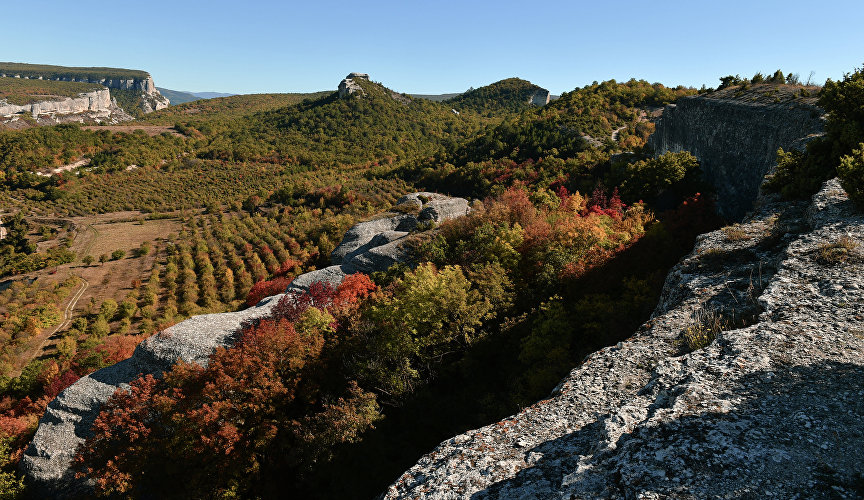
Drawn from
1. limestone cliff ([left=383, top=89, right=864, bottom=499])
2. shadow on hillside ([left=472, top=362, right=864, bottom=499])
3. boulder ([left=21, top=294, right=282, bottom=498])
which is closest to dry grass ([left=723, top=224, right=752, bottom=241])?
limestone cliff ([left=383, top=89, right=864, bottom=499])

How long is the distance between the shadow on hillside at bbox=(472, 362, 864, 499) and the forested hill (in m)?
160

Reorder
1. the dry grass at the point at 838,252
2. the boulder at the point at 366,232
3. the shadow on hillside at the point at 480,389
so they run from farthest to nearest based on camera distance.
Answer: the boulder at the point at 366,232 → the shadow on hillside at the point at 480,389 → the dry grass at the point at 838,252

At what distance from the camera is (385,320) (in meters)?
22.7

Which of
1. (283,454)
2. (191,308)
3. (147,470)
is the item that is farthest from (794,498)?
(191,308)

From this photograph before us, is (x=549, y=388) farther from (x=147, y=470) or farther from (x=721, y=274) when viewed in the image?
(x=147, y=470)

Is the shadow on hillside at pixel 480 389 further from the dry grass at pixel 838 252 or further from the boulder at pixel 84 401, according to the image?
the boulder at pixel 84 401

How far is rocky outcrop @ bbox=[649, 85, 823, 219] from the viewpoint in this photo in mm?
21375

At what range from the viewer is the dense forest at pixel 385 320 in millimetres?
18031

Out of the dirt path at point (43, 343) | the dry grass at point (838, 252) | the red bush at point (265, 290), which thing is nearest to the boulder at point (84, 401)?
the red bush at point (265, 290)

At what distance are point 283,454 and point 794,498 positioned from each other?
19.8 metres

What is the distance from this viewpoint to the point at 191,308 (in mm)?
50000

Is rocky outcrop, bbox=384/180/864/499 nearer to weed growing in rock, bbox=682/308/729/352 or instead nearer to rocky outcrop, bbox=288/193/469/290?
weed growing in rock, bbox=682/308/729/352

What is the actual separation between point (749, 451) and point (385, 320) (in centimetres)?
1797

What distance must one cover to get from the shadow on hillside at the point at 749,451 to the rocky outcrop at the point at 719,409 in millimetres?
22
